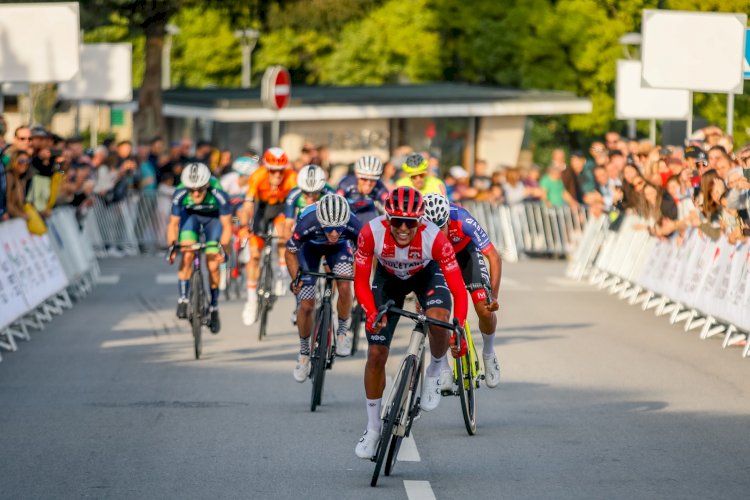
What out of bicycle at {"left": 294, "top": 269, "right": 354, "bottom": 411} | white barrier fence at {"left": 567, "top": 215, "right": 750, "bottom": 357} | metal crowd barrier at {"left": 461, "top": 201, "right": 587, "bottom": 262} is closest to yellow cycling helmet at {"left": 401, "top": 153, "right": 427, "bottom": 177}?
bicycle at {"left": 294, "top": 269, "right": 354, "bottom": 411}

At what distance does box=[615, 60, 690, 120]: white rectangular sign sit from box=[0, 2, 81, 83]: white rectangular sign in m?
9.81

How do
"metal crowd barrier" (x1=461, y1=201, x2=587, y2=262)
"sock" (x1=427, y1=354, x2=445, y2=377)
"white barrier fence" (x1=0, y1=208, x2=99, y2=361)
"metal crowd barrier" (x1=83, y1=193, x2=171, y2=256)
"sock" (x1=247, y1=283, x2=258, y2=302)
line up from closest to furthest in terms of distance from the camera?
"sock" (x1=427, y1=354, x2=445, y2=377)
"white barrier fence" (x1=0, y1=208, x2=99, y2=361)
"sock" (x1=247, y1=283, x2=258, y2=302)
"metal crowd barrier" (x1=83, y1=193, x2=171, y2=256)
"metal crowd barrier" (x1=461, y1=201, x2=587, y2=262)

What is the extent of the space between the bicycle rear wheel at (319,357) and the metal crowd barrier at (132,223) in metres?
17.4

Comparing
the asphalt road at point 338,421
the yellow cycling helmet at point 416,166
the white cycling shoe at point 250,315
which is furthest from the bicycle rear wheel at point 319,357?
the white cycling shoe at point 250,315

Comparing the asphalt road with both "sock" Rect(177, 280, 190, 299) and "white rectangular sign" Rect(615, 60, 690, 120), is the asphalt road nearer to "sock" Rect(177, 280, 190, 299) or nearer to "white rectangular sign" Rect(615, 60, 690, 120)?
"sock" Rect(177, 280, 190, 299)

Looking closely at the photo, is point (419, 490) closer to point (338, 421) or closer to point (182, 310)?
point (338, 421)

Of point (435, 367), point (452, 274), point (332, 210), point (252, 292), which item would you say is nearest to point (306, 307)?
point (332, 210)

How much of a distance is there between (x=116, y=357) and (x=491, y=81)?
136 ft

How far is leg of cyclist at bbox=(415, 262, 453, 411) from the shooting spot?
33.1ft

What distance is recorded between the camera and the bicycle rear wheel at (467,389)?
1081 centimetres

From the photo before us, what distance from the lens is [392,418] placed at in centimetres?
911

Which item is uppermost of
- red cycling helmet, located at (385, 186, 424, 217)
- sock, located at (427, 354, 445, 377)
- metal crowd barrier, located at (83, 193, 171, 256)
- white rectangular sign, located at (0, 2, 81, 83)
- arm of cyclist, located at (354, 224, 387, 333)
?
white rectangular sign, located at (0, 2, 81, 83)

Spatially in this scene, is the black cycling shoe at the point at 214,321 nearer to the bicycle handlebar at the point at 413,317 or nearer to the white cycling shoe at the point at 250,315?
the white cycling shoe at the point at 250,315

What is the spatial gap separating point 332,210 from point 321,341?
0.98 metres
